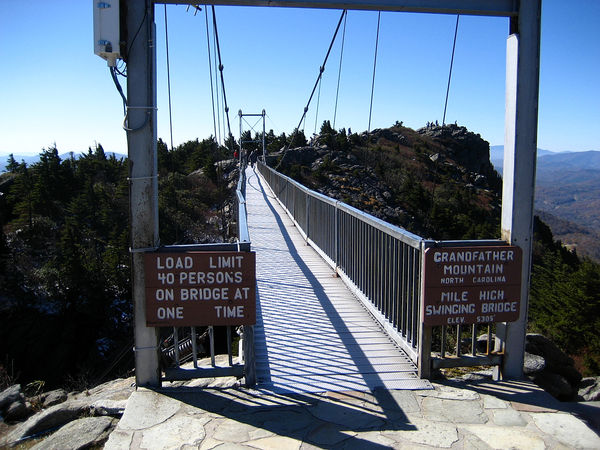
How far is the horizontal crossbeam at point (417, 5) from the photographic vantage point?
4.04 metres

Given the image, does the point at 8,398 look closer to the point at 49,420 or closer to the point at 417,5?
the point at 49,420

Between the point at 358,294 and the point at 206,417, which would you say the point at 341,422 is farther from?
the point at 358,294

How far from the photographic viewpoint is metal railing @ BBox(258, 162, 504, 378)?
406 cm

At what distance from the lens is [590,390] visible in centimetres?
A: 665

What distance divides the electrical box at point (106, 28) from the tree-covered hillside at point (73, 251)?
70.6 ft

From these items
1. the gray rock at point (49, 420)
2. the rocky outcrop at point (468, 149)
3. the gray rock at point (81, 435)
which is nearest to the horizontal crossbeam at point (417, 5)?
the gray rock at point (81, 435)

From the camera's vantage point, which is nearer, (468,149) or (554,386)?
(554,386)

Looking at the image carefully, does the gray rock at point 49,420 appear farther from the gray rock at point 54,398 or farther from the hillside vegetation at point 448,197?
the hillside vegetation at point 448,197

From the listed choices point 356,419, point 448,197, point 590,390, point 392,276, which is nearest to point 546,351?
point 590,390

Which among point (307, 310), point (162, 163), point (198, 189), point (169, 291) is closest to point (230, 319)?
point (169, 291)

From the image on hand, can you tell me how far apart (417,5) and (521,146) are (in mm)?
1510

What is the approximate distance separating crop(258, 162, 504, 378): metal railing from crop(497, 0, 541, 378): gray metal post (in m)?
0.20

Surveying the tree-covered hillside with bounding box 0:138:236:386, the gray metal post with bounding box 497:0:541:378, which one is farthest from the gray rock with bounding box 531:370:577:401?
the tree-covered hillside with bounding box 0:138:236:386

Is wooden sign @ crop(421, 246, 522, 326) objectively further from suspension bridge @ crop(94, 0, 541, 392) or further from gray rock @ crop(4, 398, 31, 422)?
gray rock @ crop(4, 398, 31, 422)
